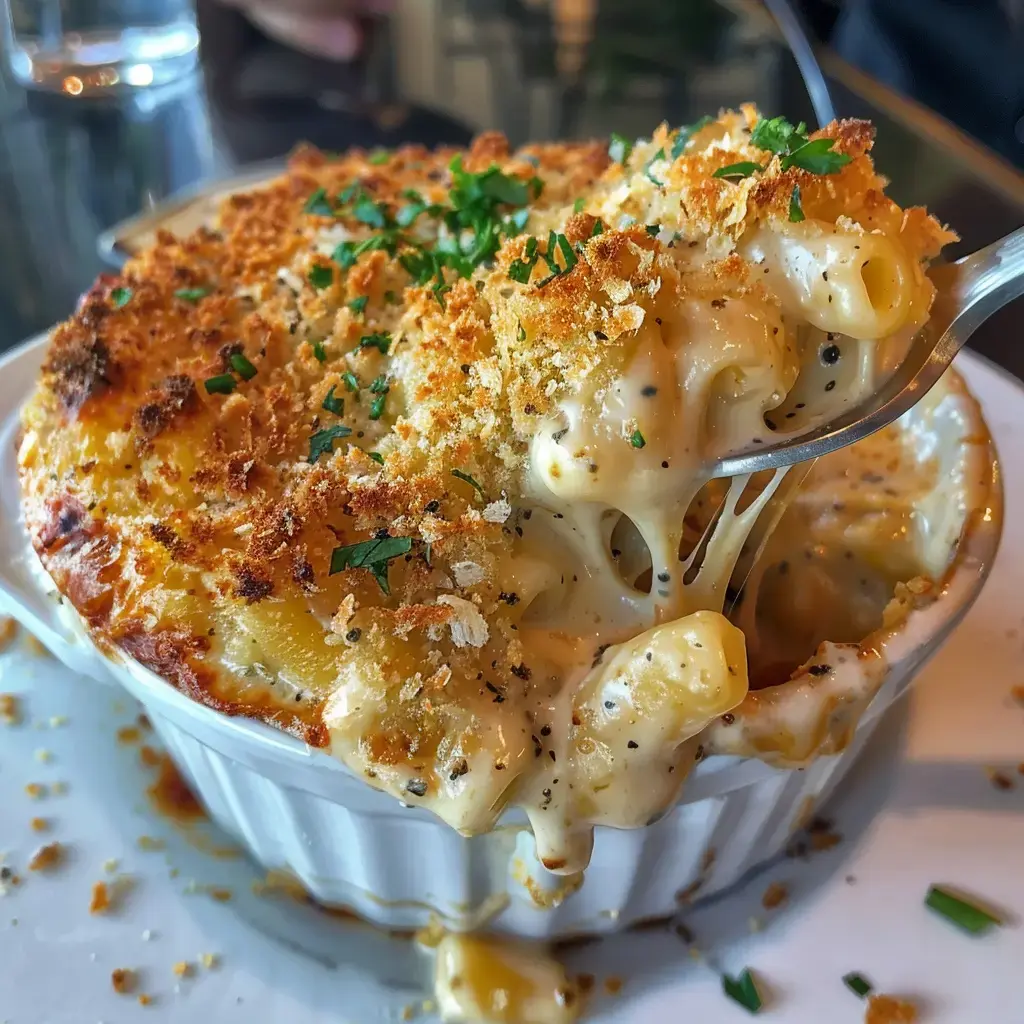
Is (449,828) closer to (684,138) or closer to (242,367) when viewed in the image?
(242,367)

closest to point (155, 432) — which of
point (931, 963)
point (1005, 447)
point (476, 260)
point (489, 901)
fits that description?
point (476, 260)

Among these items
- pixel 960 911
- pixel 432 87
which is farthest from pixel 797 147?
pixel 432 87

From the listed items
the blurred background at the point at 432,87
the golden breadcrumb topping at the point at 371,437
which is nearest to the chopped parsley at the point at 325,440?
the golden breadcrumb topping at the point at 371,437

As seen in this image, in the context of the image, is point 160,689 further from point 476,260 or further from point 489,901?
point 476,260

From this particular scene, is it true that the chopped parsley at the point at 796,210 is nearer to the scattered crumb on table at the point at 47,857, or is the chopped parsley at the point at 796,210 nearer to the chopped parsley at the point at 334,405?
the chopped parsley at the point at 334,405

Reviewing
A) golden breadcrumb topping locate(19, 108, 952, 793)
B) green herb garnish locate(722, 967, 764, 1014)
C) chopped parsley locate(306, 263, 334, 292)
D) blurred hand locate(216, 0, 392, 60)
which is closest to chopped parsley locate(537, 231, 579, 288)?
golden breadcrumb topping locate(19, 108, 952, 793)

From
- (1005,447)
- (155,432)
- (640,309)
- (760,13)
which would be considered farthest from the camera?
(760,13)

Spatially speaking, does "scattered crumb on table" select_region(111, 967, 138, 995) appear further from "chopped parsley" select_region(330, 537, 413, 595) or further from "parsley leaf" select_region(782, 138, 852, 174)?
"parsley leaf" select_region(782, 138, 852, 174)
